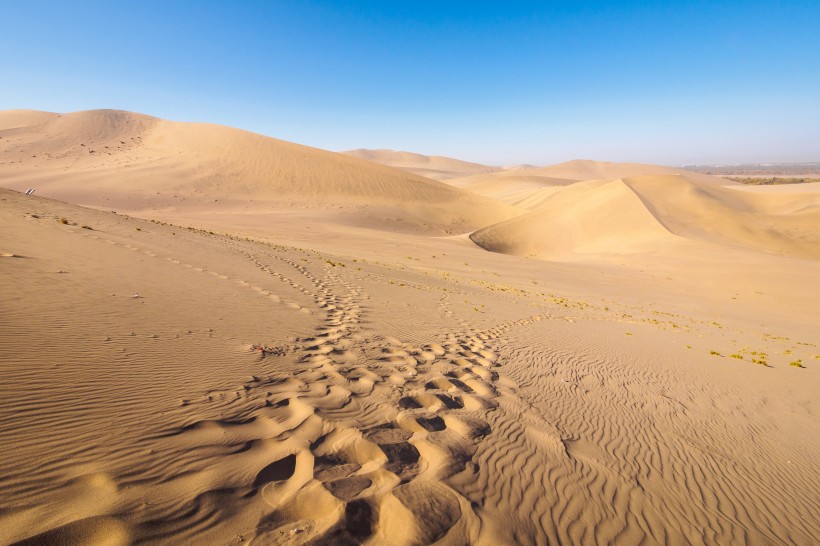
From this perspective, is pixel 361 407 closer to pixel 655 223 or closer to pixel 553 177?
pixel 655 223

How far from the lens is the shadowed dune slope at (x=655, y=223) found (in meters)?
30.1

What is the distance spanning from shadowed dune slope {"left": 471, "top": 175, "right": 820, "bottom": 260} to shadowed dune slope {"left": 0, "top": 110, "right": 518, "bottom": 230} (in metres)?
7.93

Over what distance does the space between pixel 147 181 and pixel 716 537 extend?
46584 mm

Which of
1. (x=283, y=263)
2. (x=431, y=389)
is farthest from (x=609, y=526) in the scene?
(x=283, y=263)

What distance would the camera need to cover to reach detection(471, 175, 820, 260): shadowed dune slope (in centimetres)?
3011

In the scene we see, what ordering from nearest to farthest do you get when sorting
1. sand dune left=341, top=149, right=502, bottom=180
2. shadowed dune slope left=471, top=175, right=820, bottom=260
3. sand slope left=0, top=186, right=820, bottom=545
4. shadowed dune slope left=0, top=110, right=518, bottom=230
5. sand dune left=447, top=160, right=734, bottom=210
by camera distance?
sand slope left=0, top=186, right=820, bottom=545 < shadowed dune slope left=471, top=175, right=820, bottom=260 < shadowed dune slope left=0, top=110, right=518, bottom=230 < sand dune left=447, top=160, right=734, bottom=210 < sand dune left=341, top=149, right=502, bottom=180

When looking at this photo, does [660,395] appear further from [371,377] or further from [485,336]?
[371,377]

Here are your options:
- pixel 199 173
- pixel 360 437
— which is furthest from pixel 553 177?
pixel 360 437

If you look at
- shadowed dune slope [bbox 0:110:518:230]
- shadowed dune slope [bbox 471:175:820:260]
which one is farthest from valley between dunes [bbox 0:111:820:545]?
shadowed dune slope [bbox 0:110:518:230]

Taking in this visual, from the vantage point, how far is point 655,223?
32000 millimetres

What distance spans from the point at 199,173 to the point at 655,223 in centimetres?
4520

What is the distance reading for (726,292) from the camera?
62.0ft

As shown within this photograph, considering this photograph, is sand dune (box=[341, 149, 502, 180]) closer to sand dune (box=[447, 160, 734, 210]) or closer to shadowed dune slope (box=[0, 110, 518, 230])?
sand dune (box=[447, 160, 734, 210])

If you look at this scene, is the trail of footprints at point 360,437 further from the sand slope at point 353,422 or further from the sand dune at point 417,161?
the sand dune at point 417,161
